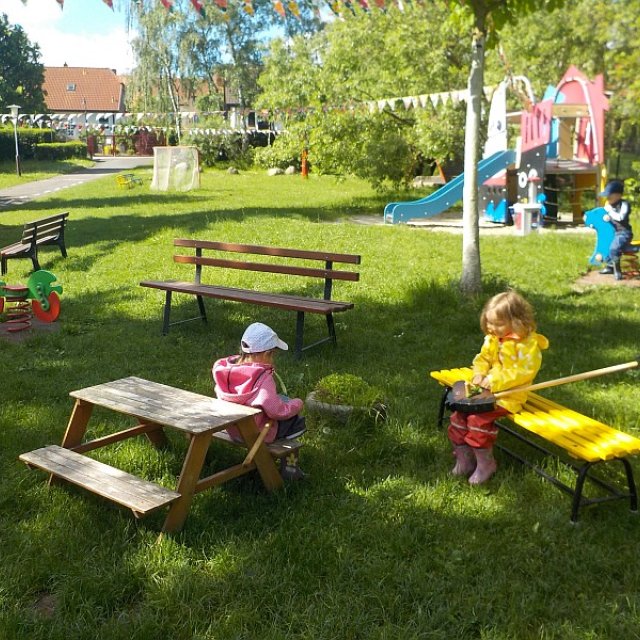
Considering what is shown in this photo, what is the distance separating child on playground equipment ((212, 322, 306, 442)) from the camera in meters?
3.80

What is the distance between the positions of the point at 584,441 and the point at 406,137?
16052 mm

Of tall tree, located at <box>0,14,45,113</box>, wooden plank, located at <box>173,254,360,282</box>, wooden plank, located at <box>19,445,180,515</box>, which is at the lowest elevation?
wooden plank, located at <box>19,445,180,515</box>

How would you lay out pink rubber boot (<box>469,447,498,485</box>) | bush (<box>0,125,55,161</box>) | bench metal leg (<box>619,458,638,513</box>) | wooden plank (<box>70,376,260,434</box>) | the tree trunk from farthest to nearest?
bush (<box>0,125,55,161</box>) < the tree trunk < pink rubber boot (<box>469,447,498,485</box>) < bench metal leg (<box>619,458,638,513</box>) < wooden plank (<box>70,376,260,434</box>)

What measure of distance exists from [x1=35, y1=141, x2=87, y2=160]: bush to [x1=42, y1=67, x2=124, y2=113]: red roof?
3467cm

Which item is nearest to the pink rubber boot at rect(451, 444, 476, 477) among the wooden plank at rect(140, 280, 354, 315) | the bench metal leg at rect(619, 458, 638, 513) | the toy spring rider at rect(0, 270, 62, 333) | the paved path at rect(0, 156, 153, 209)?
the bench metal leg at rect(619, 458, 638, 513)

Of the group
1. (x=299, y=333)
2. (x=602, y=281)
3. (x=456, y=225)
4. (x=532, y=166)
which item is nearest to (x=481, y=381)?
(x=299, y=333)

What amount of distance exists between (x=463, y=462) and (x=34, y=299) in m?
5.28

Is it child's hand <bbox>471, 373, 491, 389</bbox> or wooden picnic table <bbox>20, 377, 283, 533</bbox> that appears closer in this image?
wooden picnic table <bbox>20, 377, 283, 533</bbox>

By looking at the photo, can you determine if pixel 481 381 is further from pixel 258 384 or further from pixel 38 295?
pixel 38 295

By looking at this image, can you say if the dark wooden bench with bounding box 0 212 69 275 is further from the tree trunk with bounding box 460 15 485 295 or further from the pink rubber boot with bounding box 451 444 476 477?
the pink rubber boot with bounding box 451 444 476 477

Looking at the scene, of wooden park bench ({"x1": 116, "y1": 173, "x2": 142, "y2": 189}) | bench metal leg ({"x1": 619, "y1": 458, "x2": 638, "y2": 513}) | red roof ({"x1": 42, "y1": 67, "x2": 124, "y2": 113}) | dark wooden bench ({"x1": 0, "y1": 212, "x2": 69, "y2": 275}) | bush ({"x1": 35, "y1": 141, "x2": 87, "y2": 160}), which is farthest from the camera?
red roof ({"x1": 42, "y1": 67, "x2": 124, "y2": 113})

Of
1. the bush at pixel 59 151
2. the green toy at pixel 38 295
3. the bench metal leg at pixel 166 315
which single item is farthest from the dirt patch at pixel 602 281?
the bush at pixel 59 151

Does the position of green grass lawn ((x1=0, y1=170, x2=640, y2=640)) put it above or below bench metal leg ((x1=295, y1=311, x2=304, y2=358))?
below

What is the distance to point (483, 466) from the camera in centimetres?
395
